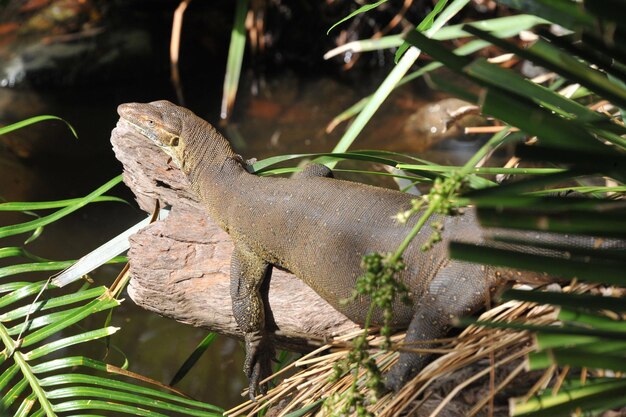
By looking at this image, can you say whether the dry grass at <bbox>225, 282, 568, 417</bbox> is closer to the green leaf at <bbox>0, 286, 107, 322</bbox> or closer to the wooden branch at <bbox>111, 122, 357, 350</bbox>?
the wooden branch at <bbox>111, 122, 357, 350</bbox>

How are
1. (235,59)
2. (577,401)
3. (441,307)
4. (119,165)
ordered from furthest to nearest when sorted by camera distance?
(119,165) → (235,59) → (441,307) → (577,401)

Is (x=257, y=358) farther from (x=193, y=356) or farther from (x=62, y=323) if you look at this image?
(x=62, y=323)

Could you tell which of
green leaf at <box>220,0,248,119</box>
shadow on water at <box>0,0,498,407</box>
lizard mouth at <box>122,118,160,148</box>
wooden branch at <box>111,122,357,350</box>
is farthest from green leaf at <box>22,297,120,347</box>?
green leaf at <box>220,0,248,119</box>

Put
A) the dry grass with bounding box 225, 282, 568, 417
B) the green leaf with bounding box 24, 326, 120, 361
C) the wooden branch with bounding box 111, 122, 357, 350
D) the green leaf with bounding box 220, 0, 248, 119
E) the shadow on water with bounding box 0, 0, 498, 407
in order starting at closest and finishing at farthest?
the dry grass with bounding box 225, 282, 568, 417 → the wooden branch with bounding box 111, 122, 357, 350 → the green leaf with bounding box 24, 326, 120, 361 → the shadow on water with bounding box 0, 0, 498, 407 → the green leaf with bounding box 220, 0, 248, 119

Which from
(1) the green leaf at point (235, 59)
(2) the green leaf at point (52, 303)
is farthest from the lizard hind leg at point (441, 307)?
(1) the green leaf at point (235, 59)

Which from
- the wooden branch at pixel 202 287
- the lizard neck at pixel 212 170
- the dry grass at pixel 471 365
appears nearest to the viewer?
the dry grass at pixel 471 365

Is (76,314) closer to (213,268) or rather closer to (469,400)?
(213,268)

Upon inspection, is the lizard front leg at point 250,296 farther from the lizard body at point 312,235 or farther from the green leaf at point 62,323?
the green leaf at point 62,323

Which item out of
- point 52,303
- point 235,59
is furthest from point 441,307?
point 235,59
